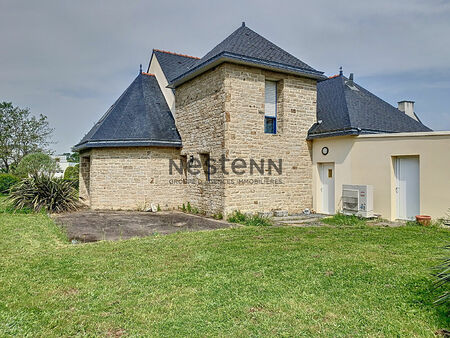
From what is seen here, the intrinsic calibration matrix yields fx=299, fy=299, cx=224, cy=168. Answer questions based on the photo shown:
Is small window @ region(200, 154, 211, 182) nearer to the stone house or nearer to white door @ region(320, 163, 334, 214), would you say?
the stone house

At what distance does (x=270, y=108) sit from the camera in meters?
11.4

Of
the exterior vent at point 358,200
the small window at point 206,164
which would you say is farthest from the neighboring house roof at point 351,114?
the small window at point 206,164

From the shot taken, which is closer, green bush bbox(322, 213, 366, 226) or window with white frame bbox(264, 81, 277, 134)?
green bush bbox(322, 213, 366, 226)

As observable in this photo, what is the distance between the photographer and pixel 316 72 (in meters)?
11.6

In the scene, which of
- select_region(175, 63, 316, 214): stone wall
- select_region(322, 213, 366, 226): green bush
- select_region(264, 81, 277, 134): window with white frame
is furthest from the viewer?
select_region(264, 81, 277, 134): window with white frame

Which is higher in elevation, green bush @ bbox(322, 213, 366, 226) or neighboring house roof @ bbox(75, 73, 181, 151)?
neighboring house roof @ bbox(75, 73, 181, 151)

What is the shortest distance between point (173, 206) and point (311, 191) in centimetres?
578

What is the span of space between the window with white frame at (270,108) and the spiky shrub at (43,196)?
8360 millimetres

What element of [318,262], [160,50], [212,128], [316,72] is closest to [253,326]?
[318,262]

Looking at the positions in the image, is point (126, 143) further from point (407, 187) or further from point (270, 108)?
point (407, 187)

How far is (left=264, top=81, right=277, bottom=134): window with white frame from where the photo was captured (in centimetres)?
1129

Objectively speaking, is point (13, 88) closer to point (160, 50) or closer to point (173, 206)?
point (160, 50)

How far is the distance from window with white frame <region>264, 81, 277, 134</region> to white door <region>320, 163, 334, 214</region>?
251cm

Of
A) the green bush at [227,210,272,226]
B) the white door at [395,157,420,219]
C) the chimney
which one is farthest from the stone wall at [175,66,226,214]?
the chimney
